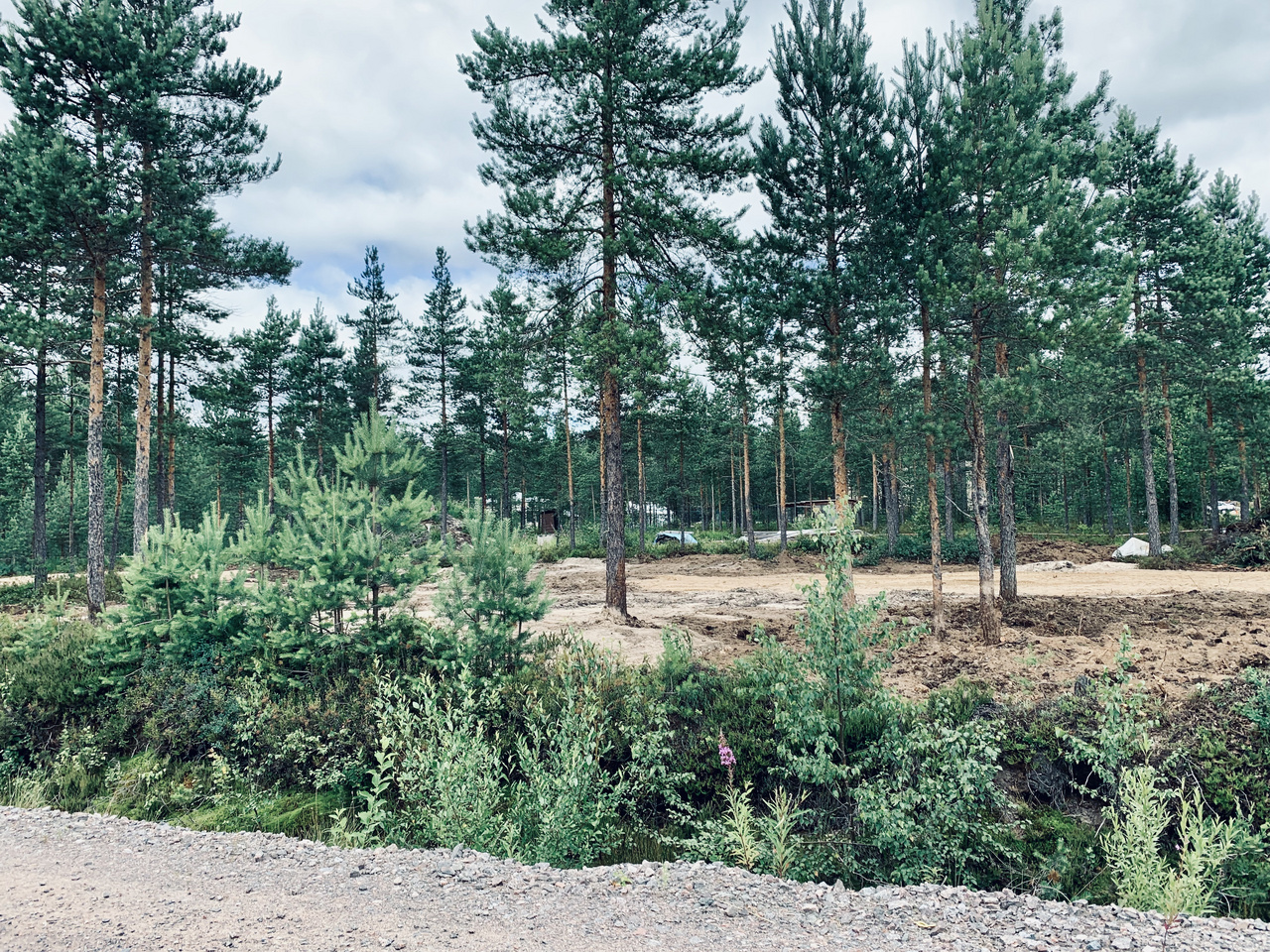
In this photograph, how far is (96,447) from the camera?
1319cm

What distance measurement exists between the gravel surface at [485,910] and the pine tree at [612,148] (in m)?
8.46

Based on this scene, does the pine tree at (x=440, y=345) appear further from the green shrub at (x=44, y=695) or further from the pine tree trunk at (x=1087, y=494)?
the pine tree trunk at (x=1087, y=494)

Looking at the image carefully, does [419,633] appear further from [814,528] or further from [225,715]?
[814,528]

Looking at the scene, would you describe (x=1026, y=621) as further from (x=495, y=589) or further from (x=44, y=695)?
(x=44, y=695)

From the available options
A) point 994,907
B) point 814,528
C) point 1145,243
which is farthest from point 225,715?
point 1145,243

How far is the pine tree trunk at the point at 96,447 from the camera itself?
13000 mm

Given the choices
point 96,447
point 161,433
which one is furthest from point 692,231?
point 161,433

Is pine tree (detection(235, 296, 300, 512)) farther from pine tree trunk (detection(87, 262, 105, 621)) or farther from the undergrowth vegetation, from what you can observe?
the undergrowth vegetation

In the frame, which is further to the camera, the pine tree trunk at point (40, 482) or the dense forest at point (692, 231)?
the pine tree trunk at point (40, 482)

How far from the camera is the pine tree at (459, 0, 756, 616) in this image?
11375 mm

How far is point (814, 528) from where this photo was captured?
5.16 meters

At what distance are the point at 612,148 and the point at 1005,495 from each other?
32.9ft

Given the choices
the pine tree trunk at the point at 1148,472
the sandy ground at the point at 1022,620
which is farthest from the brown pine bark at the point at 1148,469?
→ the sandy ground at the point at 1022,620

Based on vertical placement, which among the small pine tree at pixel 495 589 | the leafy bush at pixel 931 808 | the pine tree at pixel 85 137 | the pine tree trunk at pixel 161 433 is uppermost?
the pine tree at pixel 85 137
